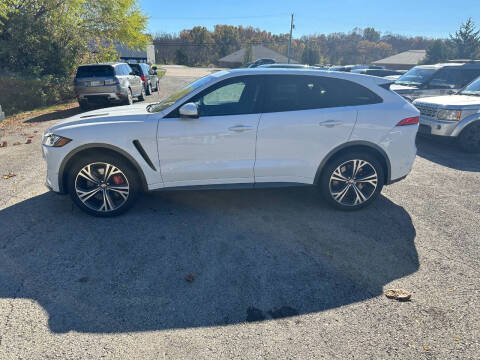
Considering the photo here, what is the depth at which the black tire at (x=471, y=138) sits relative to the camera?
23.2 ft

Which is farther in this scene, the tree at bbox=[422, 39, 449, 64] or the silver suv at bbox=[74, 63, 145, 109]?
the tree at bbox=[422, 39, 449, 64]

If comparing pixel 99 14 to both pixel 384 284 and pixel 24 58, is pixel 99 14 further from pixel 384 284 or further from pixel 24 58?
pixel 384 284

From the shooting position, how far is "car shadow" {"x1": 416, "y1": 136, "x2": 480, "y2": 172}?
6469mm

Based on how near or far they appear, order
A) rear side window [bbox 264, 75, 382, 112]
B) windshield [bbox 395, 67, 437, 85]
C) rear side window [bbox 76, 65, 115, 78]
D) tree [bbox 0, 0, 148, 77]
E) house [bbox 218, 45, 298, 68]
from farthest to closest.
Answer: house [bbox 218, 45, 298, 68] < tree [bbox 0, 0, 148, 77] < rear side window [bbox 76, 65, 115, 78] < windshield [bbox 395, 67, 437, 85] < rear side window [bbox 264, 75, 382, 112]

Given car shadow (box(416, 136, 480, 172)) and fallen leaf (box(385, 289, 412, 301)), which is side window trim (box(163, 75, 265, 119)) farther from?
car shadow (box(416, 136, 480, 172))

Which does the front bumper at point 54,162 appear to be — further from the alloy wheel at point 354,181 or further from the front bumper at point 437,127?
the front bumper at point 437,127

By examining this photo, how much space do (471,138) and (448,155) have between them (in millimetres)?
598

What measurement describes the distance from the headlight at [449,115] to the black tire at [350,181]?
163 inches

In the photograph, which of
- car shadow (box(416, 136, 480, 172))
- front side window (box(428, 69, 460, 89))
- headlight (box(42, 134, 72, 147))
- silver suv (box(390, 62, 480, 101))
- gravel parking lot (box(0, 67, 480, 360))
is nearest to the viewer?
gravel parking lot (box(0, 67, 480, 360))

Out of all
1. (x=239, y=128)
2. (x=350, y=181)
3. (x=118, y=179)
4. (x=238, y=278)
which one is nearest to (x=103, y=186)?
(x=118, y=179)

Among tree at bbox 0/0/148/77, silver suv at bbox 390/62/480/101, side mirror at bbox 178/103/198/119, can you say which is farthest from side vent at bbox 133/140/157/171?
tree at bbox 0/0/148/77

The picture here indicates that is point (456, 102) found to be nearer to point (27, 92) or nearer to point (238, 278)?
point (238, 278)

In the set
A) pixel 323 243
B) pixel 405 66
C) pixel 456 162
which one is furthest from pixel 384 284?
pixel 405 66

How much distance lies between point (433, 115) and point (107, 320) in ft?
25.5
